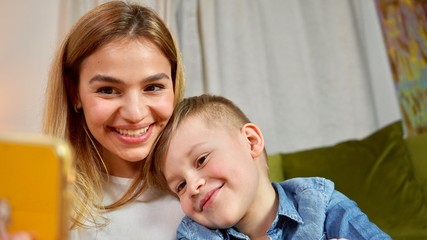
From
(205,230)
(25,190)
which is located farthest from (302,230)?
(25,190)

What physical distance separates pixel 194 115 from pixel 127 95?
163 mm

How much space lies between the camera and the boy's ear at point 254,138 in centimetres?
112

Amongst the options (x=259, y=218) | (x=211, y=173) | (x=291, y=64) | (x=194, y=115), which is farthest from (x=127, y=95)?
(x=291, y=64)

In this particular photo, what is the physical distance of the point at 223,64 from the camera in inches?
92.9

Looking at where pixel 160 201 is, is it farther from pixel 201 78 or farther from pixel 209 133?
pixel 201 78

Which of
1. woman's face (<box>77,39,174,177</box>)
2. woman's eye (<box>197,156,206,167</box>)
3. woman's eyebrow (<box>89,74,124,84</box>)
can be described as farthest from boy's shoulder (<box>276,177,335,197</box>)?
woman's eyebrow (<box>89,74,124,84</box>)

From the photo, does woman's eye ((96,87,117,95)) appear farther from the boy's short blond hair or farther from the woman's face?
the boy's short blond hair

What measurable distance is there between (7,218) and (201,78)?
2001 millimetres

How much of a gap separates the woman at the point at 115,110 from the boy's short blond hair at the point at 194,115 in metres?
0.03

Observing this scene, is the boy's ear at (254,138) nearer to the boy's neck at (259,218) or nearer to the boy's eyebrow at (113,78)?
the boy's neck at (259,218)

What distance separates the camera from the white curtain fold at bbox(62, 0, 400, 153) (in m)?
2.36

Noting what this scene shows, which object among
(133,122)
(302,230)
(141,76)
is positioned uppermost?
(141,76)

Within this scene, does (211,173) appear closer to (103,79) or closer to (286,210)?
(286,210)

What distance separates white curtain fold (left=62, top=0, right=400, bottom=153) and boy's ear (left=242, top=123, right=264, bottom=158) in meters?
1.19
